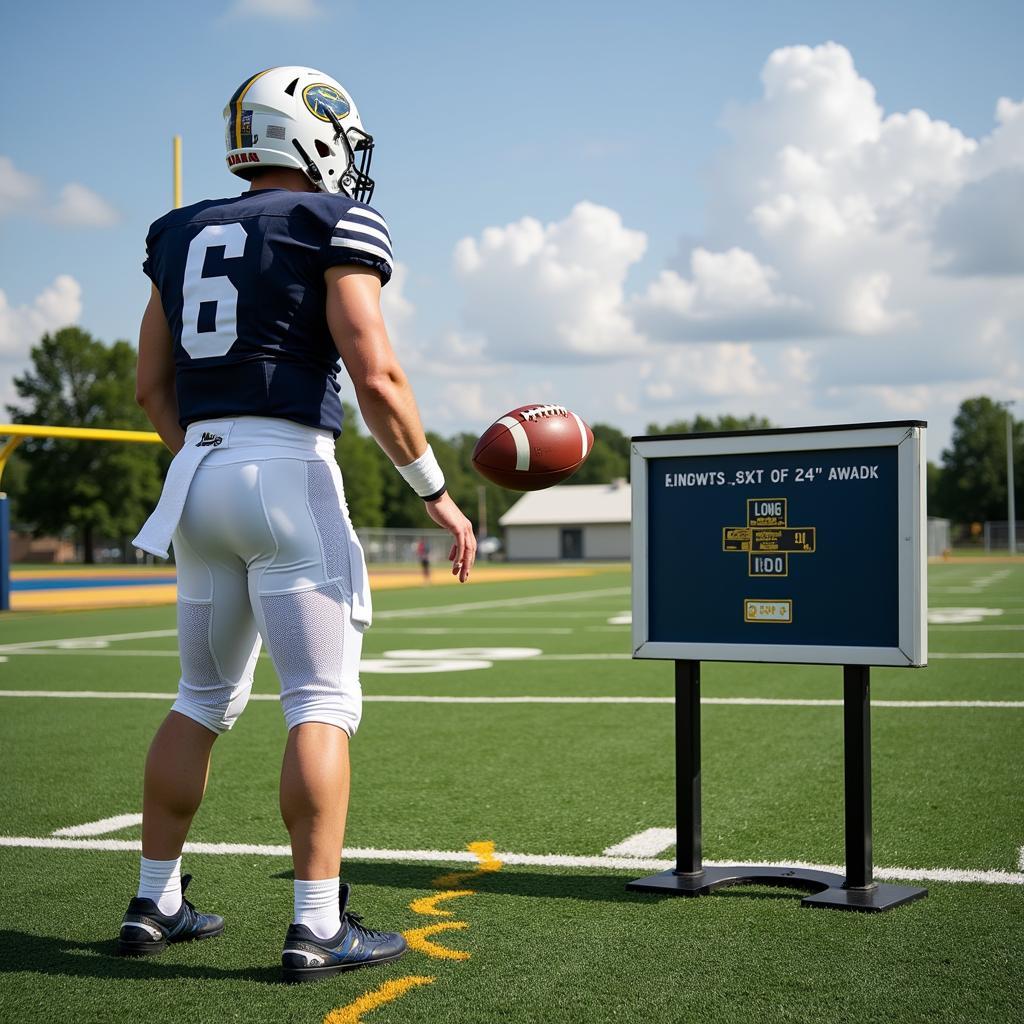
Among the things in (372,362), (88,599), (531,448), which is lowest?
(88,599)

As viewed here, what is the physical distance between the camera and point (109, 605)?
74.5 feet

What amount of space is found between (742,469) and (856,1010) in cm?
167

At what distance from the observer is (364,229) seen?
3.05m

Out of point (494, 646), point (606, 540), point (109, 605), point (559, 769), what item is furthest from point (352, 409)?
point (559, 769)

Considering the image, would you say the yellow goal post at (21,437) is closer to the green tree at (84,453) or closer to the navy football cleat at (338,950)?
the navy football cleat at (338,950)

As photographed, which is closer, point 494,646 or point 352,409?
point 494,646

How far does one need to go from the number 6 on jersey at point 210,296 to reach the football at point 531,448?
1208 millimetres

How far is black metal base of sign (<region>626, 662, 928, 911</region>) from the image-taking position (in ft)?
11.6

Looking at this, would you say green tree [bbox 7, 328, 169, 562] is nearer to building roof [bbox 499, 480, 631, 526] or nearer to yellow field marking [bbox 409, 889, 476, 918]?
building roof [bbox 499, 480, 631, 526]

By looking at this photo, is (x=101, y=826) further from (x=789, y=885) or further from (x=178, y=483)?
(x=789, y=885)

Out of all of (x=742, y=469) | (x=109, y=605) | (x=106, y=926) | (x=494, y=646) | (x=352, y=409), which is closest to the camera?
(x=106, y=926)

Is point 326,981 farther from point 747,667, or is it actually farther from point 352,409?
point 352,409

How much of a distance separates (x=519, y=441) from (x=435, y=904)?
58.6 inches

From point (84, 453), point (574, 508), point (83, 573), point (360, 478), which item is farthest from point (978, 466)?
point (83, 573)
